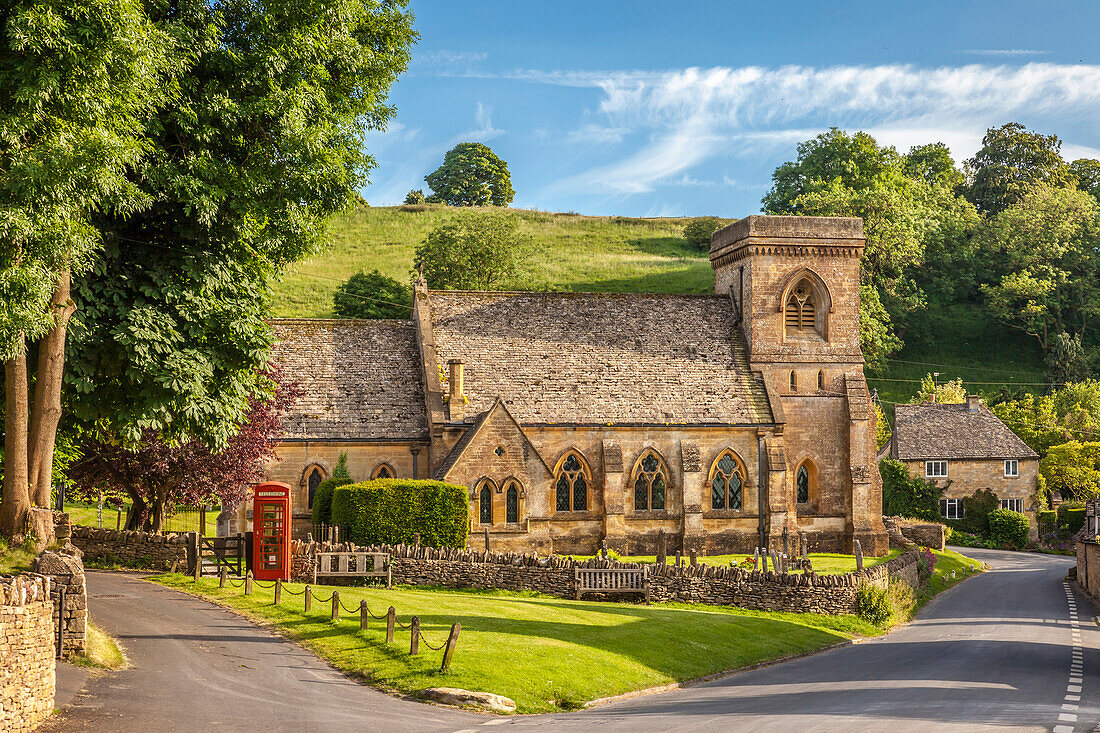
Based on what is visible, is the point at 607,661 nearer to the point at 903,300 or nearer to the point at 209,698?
the point at 209,698

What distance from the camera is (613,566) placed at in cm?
3406

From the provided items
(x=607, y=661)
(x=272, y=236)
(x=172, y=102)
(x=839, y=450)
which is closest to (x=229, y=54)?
(x=172, y=102)

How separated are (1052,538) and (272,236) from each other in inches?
2473

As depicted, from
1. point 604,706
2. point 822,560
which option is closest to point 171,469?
point 604,706

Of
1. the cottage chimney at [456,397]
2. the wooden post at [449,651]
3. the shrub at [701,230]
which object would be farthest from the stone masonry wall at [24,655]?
the shrub at [701,230]

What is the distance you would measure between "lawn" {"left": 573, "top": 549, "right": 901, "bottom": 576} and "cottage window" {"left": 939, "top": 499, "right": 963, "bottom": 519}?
90.2 ft

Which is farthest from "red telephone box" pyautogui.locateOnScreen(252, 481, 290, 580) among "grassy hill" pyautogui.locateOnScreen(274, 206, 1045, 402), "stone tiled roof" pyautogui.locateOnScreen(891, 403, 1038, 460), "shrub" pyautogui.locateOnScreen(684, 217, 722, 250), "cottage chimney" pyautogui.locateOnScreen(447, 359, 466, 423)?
"shrub" pyautogui.locateOnScreen(684, 217, 722, 250)

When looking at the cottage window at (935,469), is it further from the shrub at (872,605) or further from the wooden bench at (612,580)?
the wooden bench at (612,580)

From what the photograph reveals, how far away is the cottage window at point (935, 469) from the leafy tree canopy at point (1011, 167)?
189 ft

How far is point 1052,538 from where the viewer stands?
7050 cm

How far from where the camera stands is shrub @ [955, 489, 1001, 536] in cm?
7025

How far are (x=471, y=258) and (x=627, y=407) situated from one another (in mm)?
36717

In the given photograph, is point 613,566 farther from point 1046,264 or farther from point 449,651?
point 1046,264

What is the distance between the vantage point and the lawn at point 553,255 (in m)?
91.1
